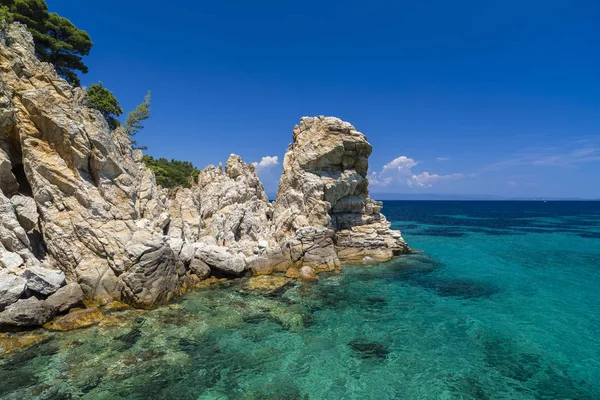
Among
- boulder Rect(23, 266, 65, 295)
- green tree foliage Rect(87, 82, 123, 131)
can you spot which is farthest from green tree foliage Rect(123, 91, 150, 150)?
boulder Rect(23, 266, 65, 295)

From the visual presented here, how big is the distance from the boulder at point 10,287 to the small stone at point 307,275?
Answer: 18895 millimetres

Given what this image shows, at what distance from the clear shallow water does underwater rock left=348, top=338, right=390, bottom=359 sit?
54mm

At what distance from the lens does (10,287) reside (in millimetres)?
17453

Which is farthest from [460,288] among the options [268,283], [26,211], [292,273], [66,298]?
[26,211]

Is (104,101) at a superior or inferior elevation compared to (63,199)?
superior

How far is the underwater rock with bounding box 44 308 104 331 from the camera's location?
57.9 ft

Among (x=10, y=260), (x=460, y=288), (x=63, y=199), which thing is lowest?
(x=460, y=288)

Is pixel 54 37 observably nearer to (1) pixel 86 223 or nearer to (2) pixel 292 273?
(1) pixel 86 223

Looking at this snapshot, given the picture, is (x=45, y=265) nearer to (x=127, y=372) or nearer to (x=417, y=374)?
(x=127, y=372)

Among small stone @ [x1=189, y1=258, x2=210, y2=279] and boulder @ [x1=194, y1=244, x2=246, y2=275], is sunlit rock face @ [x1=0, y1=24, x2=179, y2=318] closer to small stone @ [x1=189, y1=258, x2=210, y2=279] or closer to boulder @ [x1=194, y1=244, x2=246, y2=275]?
small stone @ [x1=189, y1=258, x2=210, y2=279]

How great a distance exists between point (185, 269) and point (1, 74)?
722 inches

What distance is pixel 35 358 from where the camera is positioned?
15.0m

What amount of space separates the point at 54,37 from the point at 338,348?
4687cm

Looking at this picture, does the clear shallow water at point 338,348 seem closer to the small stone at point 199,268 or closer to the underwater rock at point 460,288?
the underwater rock at point 460,288
